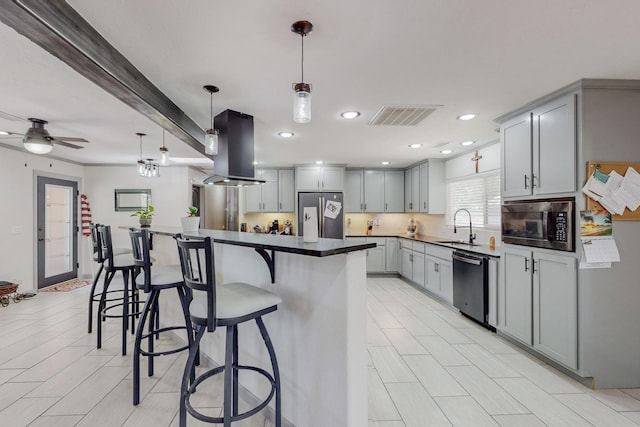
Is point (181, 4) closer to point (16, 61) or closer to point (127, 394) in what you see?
point (16, 61)

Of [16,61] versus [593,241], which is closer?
[16,61]

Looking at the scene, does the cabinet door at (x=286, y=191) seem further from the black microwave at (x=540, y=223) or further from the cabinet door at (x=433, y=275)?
the black microwave at (x=540, y=223)

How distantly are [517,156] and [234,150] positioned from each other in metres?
2.82

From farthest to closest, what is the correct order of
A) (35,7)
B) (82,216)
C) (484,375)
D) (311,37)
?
(82,216) < (484,375) < (311,37) < (35,7)

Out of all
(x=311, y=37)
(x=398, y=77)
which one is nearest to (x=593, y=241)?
(x=398, y=77)

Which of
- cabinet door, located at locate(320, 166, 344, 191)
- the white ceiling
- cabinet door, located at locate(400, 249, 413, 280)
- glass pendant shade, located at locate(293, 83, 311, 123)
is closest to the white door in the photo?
the white ceiling

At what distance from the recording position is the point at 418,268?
205 inches

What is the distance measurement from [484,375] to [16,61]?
13.7 feet

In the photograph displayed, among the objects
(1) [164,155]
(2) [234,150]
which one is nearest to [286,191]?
(1) [164,155]

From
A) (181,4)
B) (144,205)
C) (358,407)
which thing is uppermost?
(181,4)

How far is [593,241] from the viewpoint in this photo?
234 cm

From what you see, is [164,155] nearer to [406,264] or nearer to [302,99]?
[302,99]

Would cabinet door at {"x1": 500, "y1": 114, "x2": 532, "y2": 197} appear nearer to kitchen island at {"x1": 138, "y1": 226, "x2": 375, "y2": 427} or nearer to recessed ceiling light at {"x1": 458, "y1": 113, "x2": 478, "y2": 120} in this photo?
recessed ceiling light at {"x1": 458, "y1": 113, "x2": 478, "y2": 120}

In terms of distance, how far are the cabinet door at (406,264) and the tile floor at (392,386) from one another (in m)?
2.02
